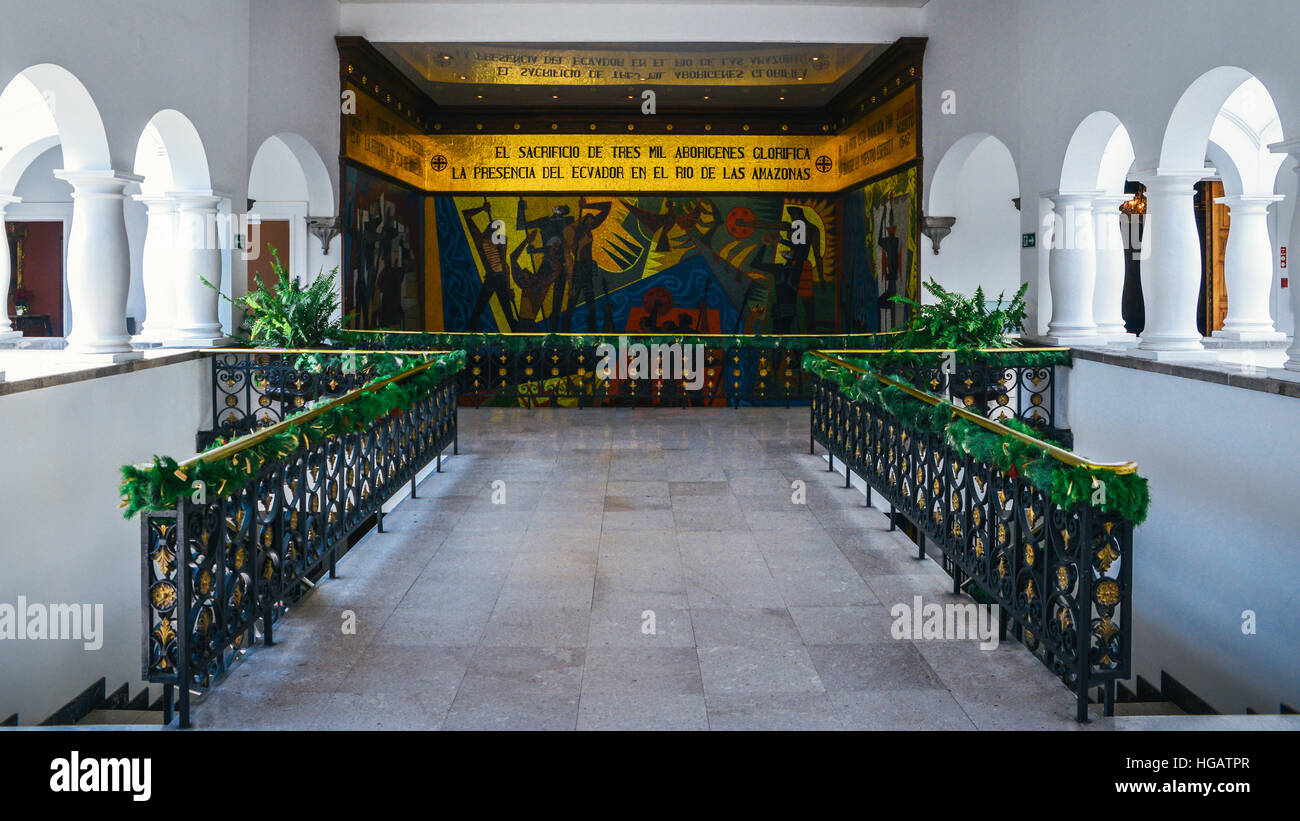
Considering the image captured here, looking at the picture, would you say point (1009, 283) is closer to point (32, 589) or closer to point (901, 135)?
point (901, 135)

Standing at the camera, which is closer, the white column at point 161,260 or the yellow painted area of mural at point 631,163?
the white column at point 161,260

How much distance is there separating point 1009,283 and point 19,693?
10.9 m

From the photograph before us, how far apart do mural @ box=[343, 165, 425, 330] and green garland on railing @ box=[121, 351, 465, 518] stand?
6.19m

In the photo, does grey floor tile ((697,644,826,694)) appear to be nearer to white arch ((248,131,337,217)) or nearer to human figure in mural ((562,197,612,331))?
white arch ((248,131,337,217))

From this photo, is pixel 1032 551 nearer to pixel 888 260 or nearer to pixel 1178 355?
pixel 1178 355

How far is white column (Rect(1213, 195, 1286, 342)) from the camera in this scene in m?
10.5

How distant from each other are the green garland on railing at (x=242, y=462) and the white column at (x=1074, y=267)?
19.9 ft

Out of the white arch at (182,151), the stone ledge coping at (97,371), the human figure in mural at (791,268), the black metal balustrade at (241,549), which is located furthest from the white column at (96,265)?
the human figure in mural at (791,268)

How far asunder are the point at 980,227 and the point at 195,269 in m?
8.61

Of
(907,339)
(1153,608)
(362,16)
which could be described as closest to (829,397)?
(907,339)

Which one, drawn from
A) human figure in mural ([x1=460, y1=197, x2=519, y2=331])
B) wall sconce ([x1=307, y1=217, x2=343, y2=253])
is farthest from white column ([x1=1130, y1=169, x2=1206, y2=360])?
human figure in mural ([x1=460, y1=197, x2=519, y2=331])

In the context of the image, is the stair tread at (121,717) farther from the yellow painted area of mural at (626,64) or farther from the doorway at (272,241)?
the yellow painted area of mural at (626,64)

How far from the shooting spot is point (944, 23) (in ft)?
39.1

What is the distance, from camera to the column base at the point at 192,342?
9.77 meters
